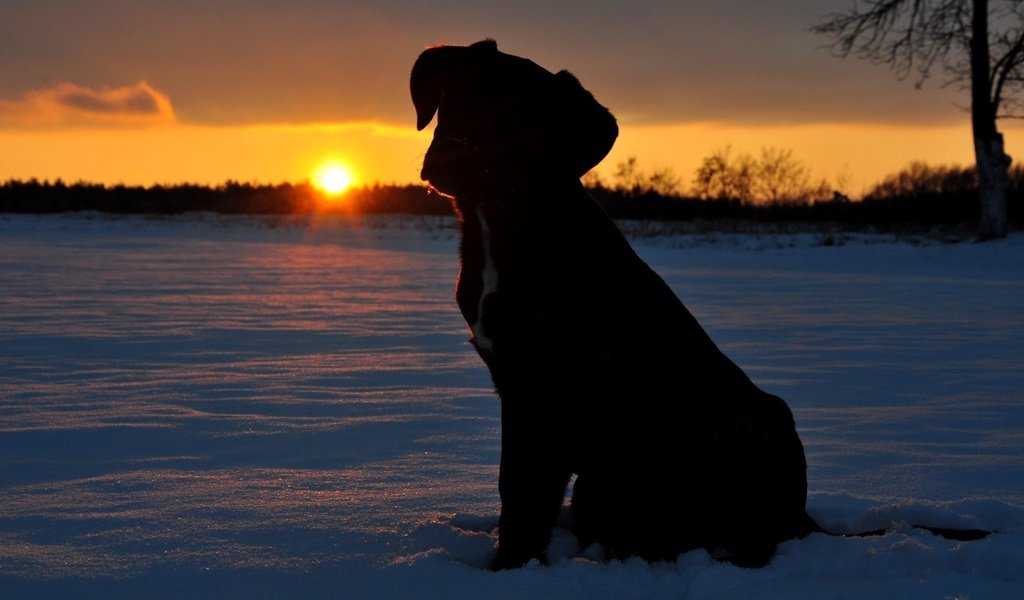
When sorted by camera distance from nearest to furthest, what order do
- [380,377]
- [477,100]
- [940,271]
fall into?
1. [477,100]
2. [380,377]
3. [940,271]

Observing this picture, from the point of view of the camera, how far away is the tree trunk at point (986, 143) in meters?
20.3

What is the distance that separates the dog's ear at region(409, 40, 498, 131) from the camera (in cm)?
298

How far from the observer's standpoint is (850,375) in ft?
21.3

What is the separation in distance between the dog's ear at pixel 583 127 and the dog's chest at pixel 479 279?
0.30 metres

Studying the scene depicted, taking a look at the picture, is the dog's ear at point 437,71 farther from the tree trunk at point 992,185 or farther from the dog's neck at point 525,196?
the tree trunk at point 992,185

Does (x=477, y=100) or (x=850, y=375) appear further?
(x=850, y=375)

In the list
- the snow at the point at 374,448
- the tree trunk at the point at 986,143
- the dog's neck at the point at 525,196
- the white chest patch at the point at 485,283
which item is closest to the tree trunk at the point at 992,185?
the tree trunk at the point at 986,143

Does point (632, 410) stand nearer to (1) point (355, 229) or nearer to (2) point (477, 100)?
(2) point (477, 100)

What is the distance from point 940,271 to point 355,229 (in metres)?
15.2

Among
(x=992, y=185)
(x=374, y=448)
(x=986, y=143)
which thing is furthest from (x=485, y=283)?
(x=986, y=143)

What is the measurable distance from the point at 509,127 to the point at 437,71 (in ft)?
1.23

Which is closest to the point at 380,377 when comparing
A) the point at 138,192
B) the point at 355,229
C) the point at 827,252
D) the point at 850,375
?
the point at 850,375

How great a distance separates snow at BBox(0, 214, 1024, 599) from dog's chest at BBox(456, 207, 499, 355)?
0.64m

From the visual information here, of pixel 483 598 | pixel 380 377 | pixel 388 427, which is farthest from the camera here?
pixel 380 377
